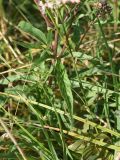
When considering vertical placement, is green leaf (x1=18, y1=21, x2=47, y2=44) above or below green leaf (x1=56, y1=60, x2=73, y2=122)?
above

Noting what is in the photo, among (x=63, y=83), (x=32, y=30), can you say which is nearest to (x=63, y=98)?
(x=63, y=83)

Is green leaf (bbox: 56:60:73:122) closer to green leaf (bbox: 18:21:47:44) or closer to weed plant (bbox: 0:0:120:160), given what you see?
weed plant (bbox: 0:0:120:160)

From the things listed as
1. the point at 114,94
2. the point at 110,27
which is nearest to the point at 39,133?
the point at 114,94

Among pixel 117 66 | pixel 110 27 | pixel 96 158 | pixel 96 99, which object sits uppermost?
pixel 110 27

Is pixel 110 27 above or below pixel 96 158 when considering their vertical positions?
above

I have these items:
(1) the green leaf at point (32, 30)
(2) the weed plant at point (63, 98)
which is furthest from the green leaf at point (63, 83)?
(1) the green leaf at point (32, 30)

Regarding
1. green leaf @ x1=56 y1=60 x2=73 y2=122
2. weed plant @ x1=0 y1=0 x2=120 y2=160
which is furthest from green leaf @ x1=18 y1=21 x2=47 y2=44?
green leaf @ x1=56 y1=60 x2=73 y2=122

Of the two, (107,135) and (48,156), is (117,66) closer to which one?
(107,135)

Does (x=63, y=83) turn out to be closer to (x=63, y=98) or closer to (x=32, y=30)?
(x=63, y=98)
